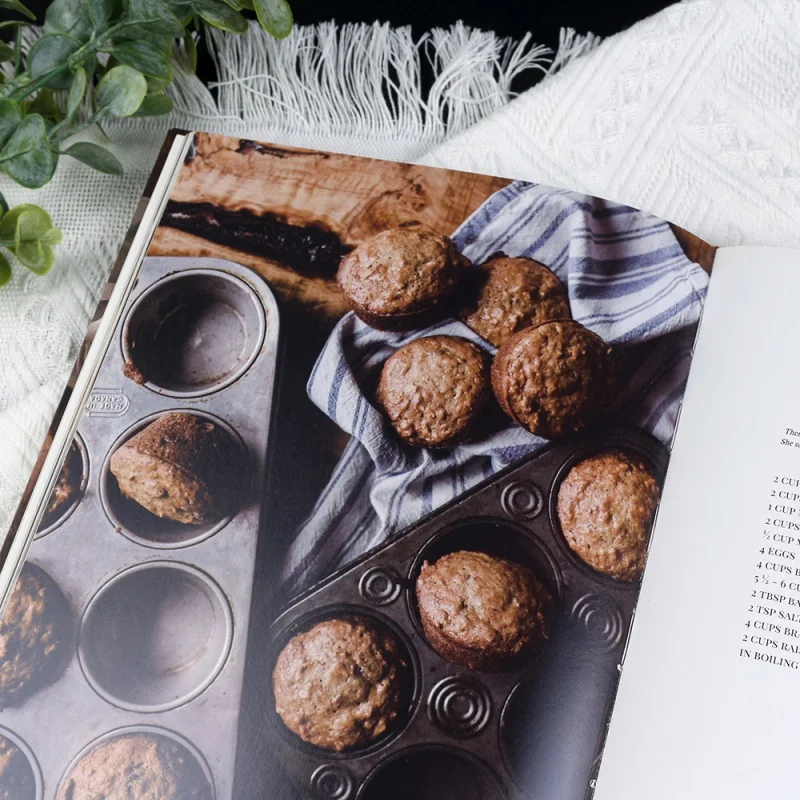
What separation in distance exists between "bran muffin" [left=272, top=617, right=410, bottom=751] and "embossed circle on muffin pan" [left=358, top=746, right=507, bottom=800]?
0.02 m

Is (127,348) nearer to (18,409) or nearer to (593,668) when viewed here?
(18,409)

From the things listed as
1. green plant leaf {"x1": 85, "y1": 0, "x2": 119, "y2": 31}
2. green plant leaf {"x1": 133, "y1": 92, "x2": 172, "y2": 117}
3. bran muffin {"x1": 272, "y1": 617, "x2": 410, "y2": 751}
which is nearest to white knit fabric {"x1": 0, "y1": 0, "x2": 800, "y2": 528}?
green plant leaf {"x1": 133, "y1": 92, "x2": 172, "y2": 117}

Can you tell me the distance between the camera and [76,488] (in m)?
0.49

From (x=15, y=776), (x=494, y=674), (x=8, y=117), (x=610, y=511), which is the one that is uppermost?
(x=8, y=117)

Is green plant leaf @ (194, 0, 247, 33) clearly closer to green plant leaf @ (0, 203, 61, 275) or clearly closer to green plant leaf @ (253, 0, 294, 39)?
green plant leaf @ (253, 0, 294, 39)

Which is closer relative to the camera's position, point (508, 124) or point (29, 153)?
point (29, 153)

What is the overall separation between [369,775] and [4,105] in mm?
434

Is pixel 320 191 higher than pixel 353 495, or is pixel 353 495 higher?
pixel 320 191

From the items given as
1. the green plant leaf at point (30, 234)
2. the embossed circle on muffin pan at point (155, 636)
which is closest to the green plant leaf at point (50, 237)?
the green plant leaf at point (30, 234)

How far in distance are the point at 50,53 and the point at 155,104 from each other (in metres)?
0.10

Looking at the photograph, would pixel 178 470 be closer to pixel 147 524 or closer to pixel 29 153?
pixel 147 524

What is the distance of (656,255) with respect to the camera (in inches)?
21.2

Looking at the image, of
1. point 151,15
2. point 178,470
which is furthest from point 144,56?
point 178,470

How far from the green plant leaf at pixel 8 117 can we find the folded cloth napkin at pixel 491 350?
225 mm
